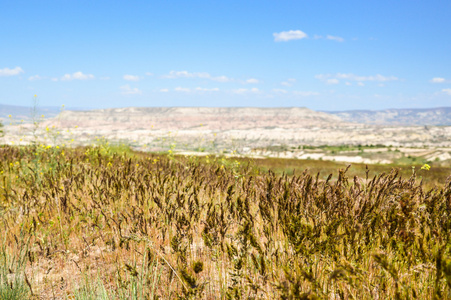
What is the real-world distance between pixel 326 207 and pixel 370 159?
25.7 meters

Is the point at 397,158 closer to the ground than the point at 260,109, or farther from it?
closer to the ground

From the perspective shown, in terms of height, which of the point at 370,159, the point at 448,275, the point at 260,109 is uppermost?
the point at 260,109

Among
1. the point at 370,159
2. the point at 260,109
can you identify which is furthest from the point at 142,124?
the point at 370,159

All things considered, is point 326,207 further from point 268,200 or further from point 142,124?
point 142,124

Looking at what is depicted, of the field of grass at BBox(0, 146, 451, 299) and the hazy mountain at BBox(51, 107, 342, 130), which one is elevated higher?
the hazy mountain at BBox(51, 107, 342, 130)

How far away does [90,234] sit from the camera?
3027 mm

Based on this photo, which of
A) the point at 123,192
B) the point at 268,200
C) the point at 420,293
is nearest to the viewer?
the point at 420,293

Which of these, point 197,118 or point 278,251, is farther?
point 197,118

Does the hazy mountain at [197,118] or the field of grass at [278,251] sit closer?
the field of grass at [278,251]

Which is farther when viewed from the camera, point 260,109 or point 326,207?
point 260,109

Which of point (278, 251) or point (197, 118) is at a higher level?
point (197, 118)

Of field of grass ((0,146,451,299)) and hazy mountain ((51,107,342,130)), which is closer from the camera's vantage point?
field of grass ((0,146,451,299))

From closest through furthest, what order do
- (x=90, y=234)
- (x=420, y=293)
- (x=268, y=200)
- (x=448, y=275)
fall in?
1. (x=448, y=275)
2. (x=420, y=293)
3. (x=268, y=200)
4. (x=90, y=234)

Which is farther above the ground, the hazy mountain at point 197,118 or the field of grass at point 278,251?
the hazy mountain at point 197,118
